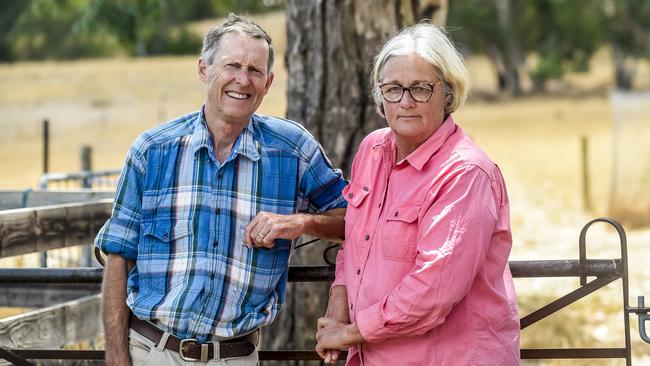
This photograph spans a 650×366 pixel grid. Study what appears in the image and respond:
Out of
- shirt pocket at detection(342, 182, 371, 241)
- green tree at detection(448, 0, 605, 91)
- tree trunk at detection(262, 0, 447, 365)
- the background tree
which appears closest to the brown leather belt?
shirt pocket at detection(342, 182, 371, 241)

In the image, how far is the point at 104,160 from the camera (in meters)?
28.1

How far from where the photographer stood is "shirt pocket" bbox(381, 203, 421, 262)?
9.90 feet

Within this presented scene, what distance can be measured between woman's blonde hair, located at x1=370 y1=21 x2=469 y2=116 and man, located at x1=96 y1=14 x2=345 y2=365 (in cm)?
48

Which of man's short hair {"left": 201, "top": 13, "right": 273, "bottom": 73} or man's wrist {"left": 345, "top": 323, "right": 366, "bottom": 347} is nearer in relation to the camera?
man's wrist {"left": 345, "top": 323, "right": 366, "bottom": 347}

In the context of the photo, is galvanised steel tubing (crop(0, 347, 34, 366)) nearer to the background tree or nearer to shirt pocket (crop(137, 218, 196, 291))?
shirt pocket (crop(137, 218, 196, 291))

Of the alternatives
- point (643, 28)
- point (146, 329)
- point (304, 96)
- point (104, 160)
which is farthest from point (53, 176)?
point (643, 28)

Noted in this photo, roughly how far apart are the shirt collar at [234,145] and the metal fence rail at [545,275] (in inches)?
22.5

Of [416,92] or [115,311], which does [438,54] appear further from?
[115,311]

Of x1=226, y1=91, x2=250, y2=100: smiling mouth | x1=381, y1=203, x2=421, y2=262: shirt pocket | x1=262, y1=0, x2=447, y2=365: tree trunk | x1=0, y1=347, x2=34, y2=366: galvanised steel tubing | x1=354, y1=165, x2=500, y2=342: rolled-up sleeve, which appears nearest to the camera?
x1=354, y1=165, x2=500, y2=342: rolled-up sleeve

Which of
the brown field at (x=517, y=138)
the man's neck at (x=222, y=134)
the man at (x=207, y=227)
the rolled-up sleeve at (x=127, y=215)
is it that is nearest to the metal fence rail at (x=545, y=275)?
the man at (x=207, y=227)

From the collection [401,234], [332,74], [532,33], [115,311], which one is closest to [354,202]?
[401,234]

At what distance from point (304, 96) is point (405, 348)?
270 centimetres

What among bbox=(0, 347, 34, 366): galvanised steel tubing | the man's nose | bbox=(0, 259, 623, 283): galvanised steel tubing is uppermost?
the man's nose

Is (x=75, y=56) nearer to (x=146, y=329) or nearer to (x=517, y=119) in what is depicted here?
(x=517, y=119)
